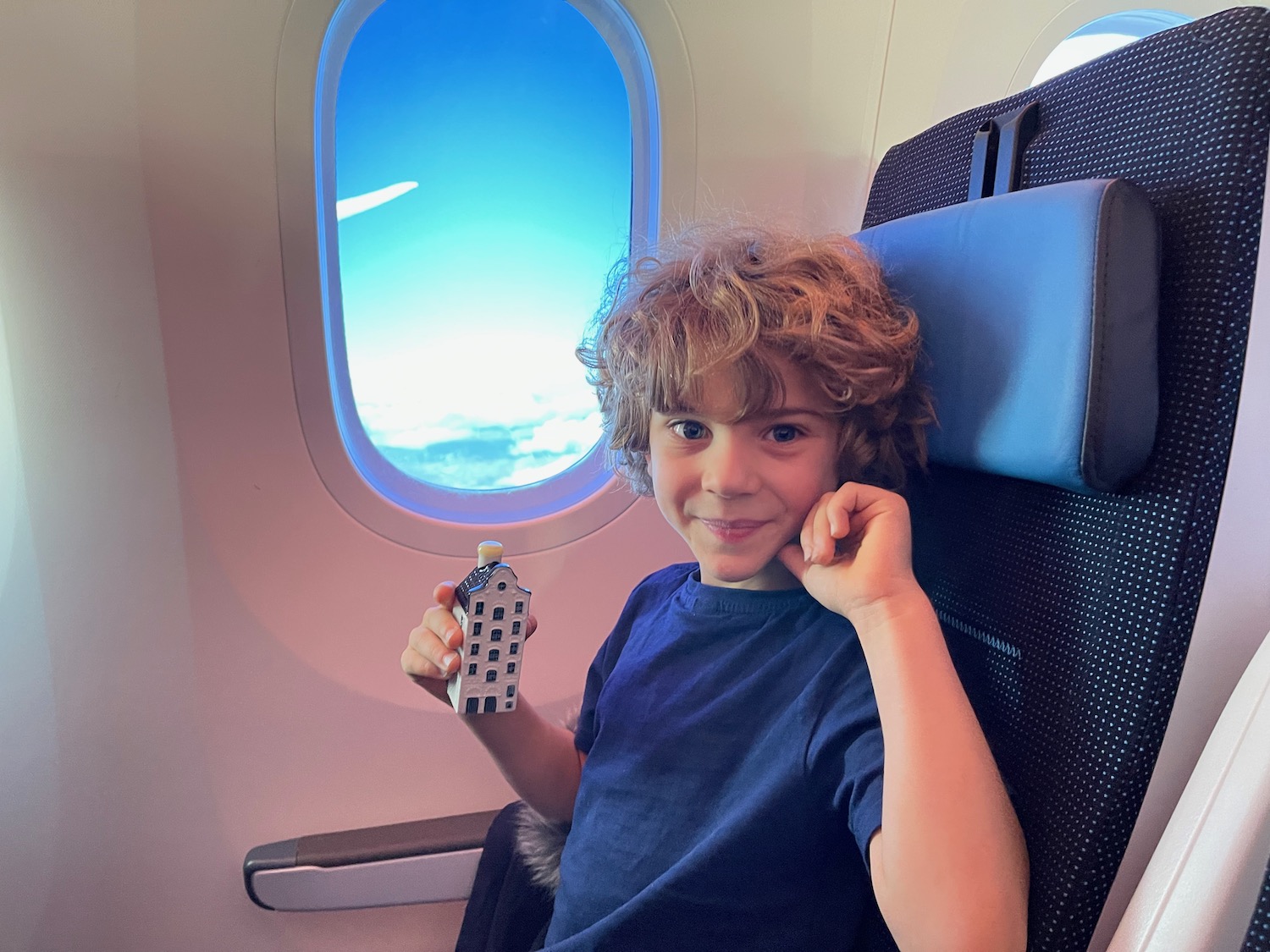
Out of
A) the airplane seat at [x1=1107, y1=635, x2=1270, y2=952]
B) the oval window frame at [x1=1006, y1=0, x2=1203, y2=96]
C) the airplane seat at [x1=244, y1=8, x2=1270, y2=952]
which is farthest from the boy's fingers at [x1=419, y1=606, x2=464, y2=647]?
the oval window frame at [x1=1006, y1=0, x2=1203, y2=96]

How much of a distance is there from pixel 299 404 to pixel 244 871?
87 centimetres

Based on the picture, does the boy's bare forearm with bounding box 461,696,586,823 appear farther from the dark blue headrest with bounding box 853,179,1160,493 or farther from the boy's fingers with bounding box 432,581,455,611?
the dark blue headrest with bounding box 853,179,1160,493

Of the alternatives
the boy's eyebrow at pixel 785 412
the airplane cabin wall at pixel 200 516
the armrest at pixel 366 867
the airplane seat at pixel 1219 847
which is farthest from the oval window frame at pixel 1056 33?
the armrest at pixel 366 867

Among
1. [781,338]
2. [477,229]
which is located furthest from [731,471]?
[477,229]

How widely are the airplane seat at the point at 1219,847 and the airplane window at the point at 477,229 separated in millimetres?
1128

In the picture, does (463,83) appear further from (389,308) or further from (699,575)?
(699,575)

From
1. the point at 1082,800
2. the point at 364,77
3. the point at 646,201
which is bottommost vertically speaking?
the point at 1082,800

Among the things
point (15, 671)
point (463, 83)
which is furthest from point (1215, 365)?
point (15, 671)

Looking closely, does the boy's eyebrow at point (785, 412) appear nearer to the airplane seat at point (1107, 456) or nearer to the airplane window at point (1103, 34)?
the airplane seat at point (1107, 456)

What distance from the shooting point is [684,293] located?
37.9 inches

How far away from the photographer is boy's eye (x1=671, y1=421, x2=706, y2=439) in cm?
94

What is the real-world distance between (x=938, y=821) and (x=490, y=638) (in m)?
0.45

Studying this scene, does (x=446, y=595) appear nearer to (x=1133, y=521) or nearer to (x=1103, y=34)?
(x=1133, y=521)

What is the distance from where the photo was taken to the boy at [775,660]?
2.34 ft
